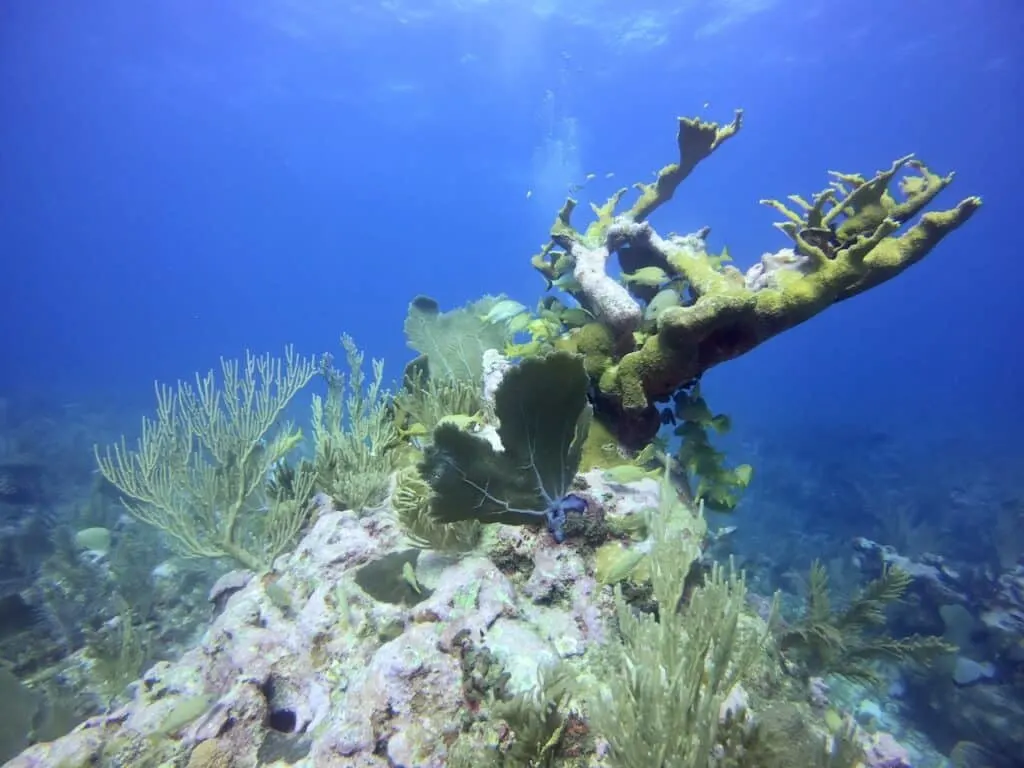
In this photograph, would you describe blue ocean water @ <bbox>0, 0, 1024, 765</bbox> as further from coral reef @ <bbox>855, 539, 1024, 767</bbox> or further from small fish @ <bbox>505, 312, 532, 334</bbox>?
coral reef @ <bbox>855, 539, 1024, 767</bbox>

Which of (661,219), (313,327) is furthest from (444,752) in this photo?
(313,327)

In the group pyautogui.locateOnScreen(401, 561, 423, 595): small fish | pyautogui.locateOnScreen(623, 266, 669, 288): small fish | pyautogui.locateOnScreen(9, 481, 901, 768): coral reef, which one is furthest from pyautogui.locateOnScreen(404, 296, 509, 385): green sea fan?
pyautogui.locateOnScreen(401, 561, 423, 595): small fish

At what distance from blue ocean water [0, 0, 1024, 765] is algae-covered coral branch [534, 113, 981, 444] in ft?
7.57

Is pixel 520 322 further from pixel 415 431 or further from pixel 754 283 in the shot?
pixel 754 283

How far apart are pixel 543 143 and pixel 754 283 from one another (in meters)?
80.5

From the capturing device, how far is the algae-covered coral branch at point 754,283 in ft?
12.3

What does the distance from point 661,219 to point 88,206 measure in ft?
400

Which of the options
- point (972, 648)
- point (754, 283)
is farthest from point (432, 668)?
point (972, 648)

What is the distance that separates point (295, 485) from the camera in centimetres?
480

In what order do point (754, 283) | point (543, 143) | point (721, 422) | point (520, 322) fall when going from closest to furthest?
point (754, 283)
point (721, 422)
point (520, 322)
point (543, 143)

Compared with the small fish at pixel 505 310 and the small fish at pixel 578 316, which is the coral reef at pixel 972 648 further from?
the small fish at pixel 505 310

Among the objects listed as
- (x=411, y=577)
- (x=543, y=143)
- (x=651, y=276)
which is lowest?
(x=411, y=577)

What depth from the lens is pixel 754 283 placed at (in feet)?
14.1

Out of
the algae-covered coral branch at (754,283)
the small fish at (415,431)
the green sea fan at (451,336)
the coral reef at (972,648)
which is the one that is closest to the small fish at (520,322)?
the green sea fan at (451,336)
